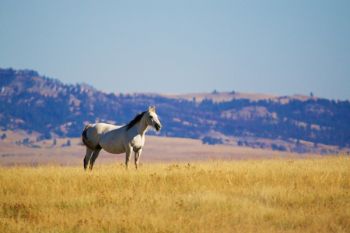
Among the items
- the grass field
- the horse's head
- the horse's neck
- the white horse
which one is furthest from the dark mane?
the grass field

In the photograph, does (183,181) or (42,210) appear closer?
(42,210)

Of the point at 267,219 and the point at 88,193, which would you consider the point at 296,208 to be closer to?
the point at 267,219

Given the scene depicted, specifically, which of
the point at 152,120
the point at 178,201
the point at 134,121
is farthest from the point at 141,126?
the point at 178,201

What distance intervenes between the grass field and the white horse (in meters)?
2.62

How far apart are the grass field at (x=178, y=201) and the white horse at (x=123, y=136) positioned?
2619 millimetres

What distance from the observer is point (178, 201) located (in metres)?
15.4

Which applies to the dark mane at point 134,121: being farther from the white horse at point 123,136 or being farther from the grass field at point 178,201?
the grass field at point 178,201

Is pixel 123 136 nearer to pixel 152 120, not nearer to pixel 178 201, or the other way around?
pixel 152 120

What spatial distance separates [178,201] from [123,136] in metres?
8.46

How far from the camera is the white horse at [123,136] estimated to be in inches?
912

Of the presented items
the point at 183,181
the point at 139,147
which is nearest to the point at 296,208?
the point at 183,181

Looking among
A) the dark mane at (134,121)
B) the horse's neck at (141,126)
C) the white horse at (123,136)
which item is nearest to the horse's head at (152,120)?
the white horse at (123,136)

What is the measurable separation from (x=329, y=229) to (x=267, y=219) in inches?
59.1

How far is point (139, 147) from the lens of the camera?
917 inches
